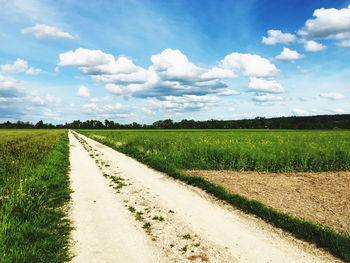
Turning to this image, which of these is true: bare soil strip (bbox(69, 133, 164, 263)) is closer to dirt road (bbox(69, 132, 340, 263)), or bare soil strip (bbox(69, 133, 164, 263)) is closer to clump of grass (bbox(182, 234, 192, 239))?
dirt road (bbox(69, 132, 340, 263))

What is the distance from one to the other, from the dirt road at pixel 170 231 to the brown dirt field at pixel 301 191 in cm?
161

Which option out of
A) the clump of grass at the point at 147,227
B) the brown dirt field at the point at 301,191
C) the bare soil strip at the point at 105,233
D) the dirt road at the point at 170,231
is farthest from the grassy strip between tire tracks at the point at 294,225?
the bare soil strip at the point at 105,233

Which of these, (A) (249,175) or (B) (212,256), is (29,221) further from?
(A) (249,175)

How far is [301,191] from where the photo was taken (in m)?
9.09

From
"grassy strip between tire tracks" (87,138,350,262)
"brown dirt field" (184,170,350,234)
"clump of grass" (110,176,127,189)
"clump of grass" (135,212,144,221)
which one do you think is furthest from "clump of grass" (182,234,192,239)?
"clump of grass" (110,176,127,189)

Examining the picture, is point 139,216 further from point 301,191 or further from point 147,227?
point 301,191

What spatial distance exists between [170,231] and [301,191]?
6.49 meters

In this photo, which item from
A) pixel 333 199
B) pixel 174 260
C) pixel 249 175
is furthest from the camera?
pixel 249 175

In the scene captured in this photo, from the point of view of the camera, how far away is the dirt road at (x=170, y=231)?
184 inches

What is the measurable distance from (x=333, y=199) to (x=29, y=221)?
10.4 meters

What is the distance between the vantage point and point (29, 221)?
19.1 ft

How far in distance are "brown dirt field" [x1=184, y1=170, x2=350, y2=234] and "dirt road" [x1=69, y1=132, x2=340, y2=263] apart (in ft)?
5.27

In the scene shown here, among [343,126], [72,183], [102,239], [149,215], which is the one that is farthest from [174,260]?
[343,126]

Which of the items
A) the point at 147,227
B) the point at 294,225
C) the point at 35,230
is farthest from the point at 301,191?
the point at 35,230
